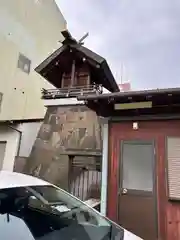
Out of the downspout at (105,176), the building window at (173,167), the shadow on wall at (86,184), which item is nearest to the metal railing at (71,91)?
the shadow on wall at (86,184)

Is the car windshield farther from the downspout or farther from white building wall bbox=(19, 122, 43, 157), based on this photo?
white building wall bbox=(19, 122, 43, 157)

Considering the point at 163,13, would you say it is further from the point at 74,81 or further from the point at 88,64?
the point at 74,81

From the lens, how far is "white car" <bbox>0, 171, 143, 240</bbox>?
193cm

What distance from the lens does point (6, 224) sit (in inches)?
72.0

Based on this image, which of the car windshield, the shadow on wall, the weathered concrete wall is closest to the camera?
the car windshield

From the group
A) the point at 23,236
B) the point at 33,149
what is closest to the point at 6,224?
the point at 23,236

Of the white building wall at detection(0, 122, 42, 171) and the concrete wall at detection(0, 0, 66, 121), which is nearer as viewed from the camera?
the white building wall at detection(0, 122, 42, 171)

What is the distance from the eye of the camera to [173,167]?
162 inches

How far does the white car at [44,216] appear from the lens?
1.93m

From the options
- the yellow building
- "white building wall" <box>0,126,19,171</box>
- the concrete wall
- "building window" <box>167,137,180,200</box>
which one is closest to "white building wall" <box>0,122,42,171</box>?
"white building wall" <box>0,126,19,171</box>

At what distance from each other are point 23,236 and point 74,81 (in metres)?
7.81

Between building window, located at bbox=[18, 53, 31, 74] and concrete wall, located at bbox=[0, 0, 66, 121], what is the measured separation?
0.39 ft

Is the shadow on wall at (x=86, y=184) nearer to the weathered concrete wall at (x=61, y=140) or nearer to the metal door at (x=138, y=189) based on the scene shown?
the weathered concrete wall at (x=61, y=140)

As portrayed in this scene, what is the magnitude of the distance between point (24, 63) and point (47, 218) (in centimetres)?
1128
